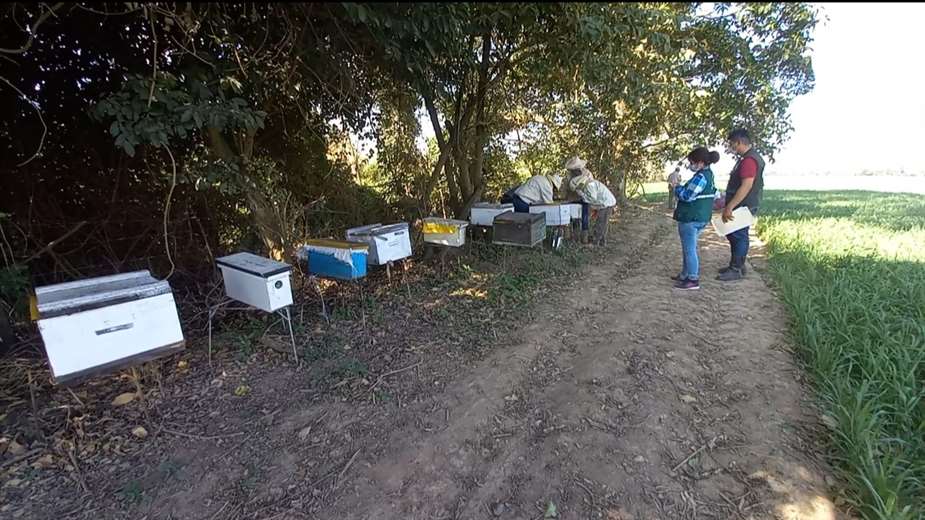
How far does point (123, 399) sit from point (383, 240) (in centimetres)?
227

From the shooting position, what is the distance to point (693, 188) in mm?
4262

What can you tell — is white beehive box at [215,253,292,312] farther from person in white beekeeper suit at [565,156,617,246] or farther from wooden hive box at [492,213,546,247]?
person in white beekeeper suit at [565,156,617,246]

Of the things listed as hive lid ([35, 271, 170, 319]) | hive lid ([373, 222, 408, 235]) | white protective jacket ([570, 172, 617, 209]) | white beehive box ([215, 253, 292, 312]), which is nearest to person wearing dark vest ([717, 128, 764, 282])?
white protective jacket ([570, 172, 617, 209])

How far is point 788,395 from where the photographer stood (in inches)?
105

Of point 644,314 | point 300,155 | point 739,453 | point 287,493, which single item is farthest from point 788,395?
point 300,155

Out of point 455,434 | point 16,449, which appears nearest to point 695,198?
point 455,434

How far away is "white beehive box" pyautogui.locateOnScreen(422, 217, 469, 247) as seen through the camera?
4473 mm

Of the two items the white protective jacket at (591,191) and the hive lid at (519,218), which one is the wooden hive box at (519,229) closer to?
the hive lid at (519,218)

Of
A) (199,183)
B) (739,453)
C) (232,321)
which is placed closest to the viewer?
(739,453)

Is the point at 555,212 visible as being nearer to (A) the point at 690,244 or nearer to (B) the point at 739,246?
(A) the point at 690,244

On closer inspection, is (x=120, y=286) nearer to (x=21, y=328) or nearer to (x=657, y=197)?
(x=21, y=328)

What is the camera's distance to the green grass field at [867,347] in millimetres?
1925

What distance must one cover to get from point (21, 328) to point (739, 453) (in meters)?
5.78

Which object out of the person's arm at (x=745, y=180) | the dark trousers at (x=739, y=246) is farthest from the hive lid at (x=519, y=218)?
the dark trousers at (x=739, y=246)
